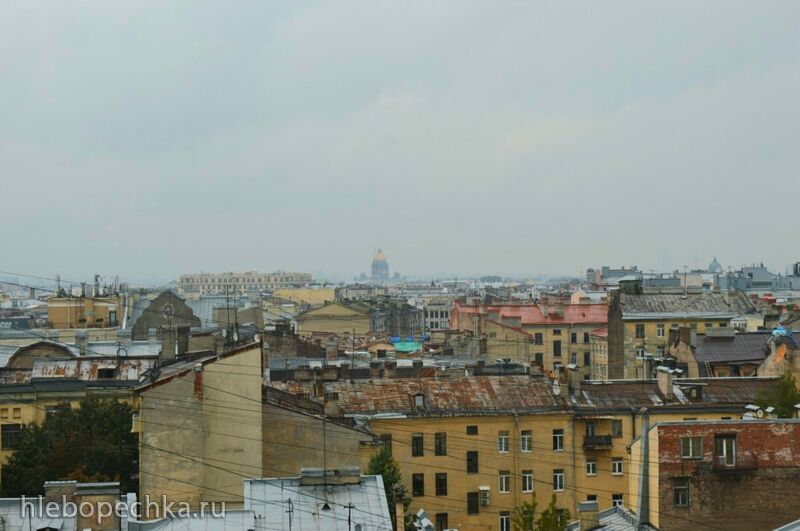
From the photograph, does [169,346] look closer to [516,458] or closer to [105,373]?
[105,373]

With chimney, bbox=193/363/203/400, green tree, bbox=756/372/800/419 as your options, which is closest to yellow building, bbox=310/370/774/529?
green tree, bbox=756/372/800/419

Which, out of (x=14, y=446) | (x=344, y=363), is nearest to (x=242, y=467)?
(x=14, y=446)

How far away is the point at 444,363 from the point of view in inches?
2339

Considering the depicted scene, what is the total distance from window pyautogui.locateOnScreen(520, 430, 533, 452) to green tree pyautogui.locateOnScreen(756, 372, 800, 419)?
7.66 metres

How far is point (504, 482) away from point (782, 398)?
969 centimetres

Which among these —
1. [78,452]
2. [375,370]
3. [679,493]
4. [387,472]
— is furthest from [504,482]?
[679,493]

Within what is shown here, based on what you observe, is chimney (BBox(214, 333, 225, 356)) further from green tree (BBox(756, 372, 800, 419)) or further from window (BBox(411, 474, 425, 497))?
green tree (BBox(756, 372, 800, 419))

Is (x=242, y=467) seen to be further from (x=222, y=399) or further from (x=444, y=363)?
(x=444, y=363)

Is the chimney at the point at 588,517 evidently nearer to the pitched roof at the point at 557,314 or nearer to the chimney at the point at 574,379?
the chimney at the point at 574,379

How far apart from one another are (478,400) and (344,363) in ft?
47.1

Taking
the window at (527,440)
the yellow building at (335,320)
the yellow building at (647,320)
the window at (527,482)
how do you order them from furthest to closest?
1. the yellow building at (335,320)
2. the yellow building at (647,320)
3. the window at (527,440)
4. the window at (527,482)

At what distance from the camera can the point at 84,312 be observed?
80250mm

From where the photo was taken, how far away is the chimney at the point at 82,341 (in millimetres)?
56594

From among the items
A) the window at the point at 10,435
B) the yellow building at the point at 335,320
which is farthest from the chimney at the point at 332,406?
the yellow building at the point at 335,320
